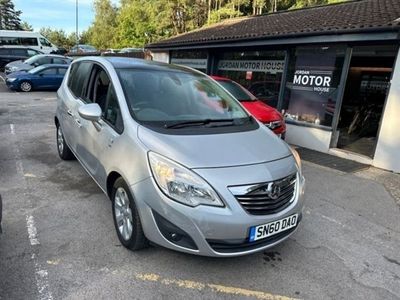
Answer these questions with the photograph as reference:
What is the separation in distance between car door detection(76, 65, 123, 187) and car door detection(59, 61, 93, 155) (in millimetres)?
224

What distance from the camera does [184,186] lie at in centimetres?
246

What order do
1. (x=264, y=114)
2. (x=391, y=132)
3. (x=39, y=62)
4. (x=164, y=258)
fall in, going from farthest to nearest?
(x=39, y=62)
(x=391, y=132)
(x=264, y=114)
(x=164, y=258)

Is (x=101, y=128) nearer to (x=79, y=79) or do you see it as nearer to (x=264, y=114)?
(x=79, y=79)

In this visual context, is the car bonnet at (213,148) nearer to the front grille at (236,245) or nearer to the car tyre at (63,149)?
the front grille at (236,245)

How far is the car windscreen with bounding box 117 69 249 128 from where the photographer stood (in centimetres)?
321

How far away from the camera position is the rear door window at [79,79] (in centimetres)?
424

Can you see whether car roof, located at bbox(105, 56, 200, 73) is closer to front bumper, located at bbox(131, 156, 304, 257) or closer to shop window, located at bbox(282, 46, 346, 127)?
front bumper, located at bbox(131, 156, 304, 257)

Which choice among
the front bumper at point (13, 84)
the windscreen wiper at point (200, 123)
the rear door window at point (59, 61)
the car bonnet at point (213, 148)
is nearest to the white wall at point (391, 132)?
the car bonnet at point (213, 148)

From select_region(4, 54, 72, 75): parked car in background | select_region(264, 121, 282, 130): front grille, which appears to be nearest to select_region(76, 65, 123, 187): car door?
select_region(264, 121, 282, 130): front grille

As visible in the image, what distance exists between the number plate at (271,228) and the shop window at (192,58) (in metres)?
9.74

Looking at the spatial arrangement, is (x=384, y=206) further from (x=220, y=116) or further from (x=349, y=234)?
(x=220, y=116)

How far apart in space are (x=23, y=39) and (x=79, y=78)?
23.7 metres

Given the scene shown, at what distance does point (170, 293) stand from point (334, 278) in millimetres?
1473

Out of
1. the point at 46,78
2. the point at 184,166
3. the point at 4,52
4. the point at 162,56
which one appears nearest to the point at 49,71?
the point at 46,78
